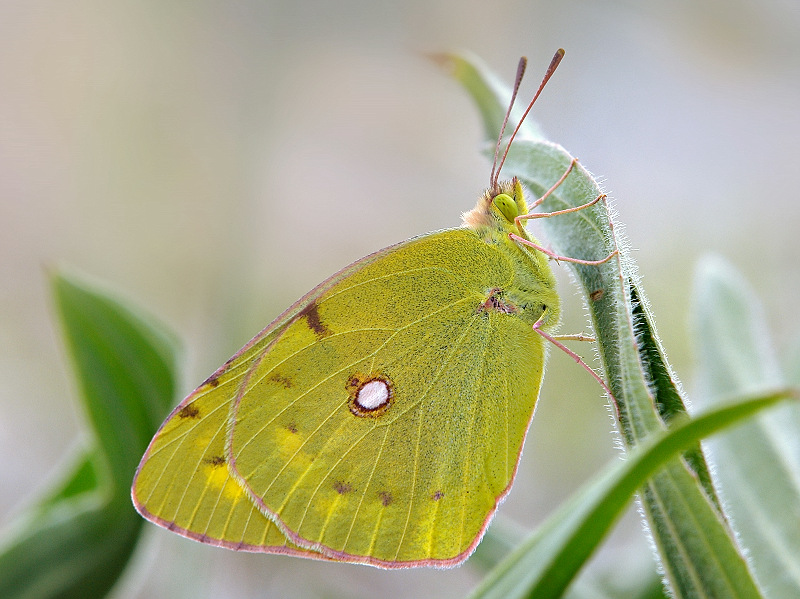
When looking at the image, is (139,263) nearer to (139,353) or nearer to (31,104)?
(31,104)

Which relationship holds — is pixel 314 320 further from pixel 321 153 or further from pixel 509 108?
pixel 321 153

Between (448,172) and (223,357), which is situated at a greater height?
(448,172)

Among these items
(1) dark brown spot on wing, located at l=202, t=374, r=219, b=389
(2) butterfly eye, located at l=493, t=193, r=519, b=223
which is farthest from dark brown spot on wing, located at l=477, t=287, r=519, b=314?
(1) dark brown spot on wing, located at l=202, t=374, r=219, b=389

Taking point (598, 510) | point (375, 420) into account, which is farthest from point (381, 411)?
point (598, 510)

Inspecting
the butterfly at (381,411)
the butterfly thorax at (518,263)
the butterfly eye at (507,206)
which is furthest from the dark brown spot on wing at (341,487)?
the butterfly eye at (507,206)

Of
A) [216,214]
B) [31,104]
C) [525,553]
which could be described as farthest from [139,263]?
[525,553]

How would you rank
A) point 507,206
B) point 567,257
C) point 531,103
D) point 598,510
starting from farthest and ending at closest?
point 507,206, point 531,103, point 567,257, point 598,510

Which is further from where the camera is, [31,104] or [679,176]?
[31,104]
